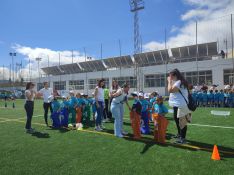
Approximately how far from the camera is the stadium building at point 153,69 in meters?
32.0

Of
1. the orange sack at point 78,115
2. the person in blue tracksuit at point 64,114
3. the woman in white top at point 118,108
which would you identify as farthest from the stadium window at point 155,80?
the woman in white top at point 118,108

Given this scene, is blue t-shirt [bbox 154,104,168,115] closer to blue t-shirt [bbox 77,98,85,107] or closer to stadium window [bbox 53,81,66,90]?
blue t-shirt [bbox 77,98,85,107]

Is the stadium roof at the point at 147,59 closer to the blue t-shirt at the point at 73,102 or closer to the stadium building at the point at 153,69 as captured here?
the stadium building at the point at 153,69

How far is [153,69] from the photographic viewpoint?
1526 inches

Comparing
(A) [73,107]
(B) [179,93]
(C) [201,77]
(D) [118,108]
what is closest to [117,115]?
(D) [118,108]

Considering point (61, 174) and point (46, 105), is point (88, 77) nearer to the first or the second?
point (46, 105)

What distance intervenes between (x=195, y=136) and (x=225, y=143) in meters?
1.10

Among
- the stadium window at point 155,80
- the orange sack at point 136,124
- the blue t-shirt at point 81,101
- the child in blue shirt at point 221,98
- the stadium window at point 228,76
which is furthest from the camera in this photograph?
the stadium window at point 155,80

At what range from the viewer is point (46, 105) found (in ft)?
34.2

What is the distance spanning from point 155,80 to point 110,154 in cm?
3371

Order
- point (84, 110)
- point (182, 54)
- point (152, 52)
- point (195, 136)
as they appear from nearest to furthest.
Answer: point (195, 136), point (84, 110), point (182, 54), point (152, 52)

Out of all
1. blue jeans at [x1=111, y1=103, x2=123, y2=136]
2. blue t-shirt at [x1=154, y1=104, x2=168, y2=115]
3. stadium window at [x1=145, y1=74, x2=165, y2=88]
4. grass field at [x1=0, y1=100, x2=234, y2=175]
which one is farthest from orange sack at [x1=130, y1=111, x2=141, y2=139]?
stadium window at [x1=145, y1=74, x2=165, y2=88]

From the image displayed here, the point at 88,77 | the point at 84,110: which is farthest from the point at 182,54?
the point at 84,110

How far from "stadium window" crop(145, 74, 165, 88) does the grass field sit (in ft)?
97.1
